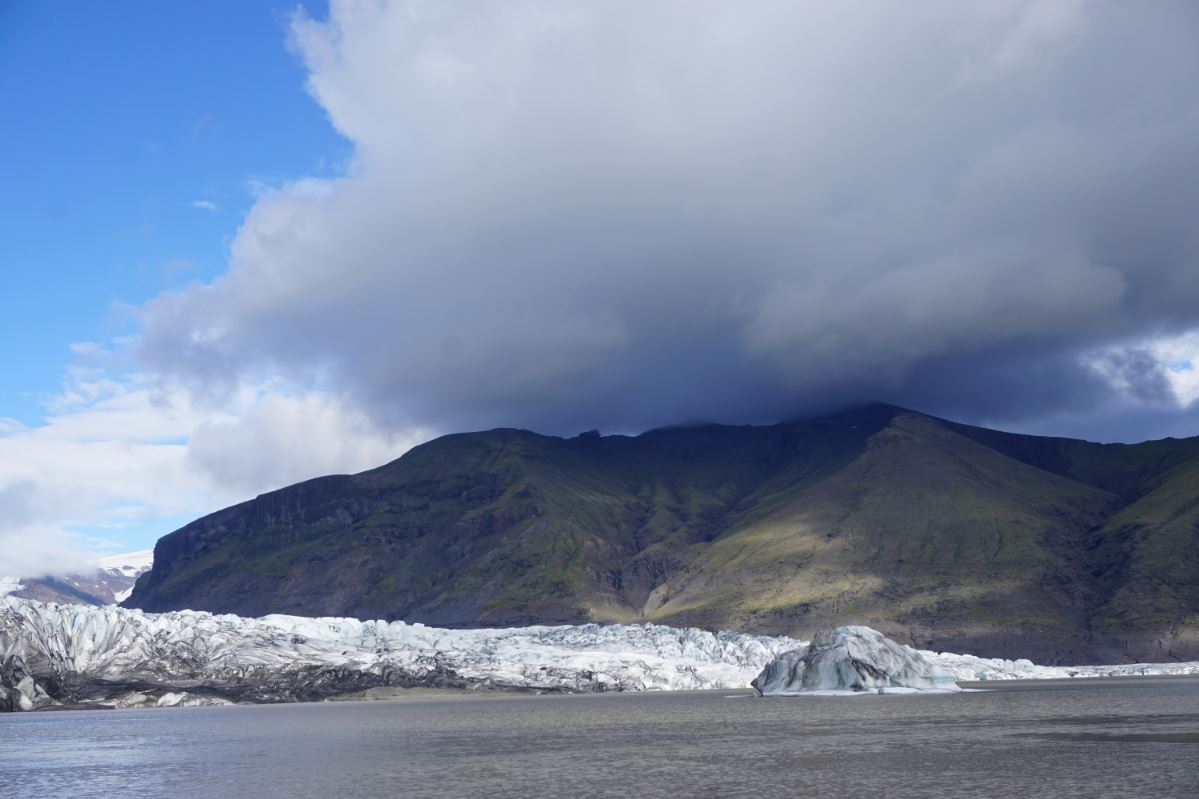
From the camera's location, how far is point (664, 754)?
9081cm

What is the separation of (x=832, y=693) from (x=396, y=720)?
221 feet

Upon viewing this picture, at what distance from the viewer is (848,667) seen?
561 ft

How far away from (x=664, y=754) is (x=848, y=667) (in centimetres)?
8758

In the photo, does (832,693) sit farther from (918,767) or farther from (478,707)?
(918,767)

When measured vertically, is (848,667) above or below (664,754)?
above

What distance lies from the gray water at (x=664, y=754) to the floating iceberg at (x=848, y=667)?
11.5 m

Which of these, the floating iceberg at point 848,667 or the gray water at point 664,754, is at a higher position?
the floating iceberg at point 848,667

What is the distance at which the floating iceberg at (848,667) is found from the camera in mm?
170750

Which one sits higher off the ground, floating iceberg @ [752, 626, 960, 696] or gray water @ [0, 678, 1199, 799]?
floating iceberg @ [752, 626, 960, 696]

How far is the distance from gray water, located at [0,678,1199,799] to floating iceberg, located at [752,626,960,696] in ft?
37.6

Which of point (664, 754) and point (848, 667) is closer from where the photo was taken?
point (664, 754)

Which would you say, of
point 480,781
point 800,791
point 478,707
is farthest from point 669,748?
point 478,707

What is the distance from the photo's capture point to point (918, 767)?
245 ft

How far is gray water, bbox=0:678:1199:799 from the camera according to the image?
2702 inches
